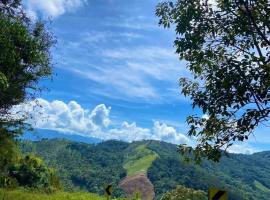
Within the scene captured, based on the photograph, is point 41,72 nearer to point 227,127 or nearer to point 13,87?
point 13,87

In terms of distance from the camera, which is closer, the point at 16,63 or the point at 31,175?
the point at 16,63

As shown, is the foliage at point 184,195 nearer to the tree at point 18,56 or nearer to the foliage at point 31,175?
the tree at point 18,56

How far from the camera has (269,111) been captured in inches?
502

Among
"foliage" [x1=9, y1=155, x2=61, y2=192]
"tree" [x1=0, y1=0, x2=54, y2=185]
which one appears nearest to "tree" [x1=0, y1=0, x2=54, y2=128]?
"tree" [x1=0, y1=0, x2=54, y2=185]

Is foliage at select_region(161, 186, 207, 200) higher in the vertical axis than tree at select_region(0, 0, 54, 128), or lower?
lower

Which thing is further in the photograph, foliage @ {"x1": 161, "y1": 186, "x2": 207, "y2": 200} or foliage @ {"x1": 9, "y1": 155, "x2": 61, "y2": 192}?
foliage @ {"x1": 9, "y1": 155, "x2": 61, "y2": 192}

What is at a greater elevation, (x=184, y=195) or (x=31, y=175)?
(x=31, y=175)

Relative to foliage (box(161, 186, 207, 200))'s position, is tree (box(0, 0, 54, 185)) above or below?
above

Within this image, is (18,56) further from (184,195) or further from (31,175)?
(31,175)

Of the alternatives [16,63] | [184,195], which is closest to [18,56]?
[16,63]

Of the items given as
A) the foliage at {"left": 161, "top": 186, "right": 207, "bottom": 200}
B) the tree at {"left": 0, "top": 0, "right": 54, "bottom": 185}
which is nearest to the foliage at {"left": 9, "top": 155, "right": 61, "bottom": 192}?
the tree at {"left": 0, "top": 0, "right": 54, "bottom": 185}

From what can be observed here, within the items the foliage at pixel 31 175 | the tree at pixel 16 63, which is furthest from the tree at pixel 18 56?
the foliage at pixel 31 175

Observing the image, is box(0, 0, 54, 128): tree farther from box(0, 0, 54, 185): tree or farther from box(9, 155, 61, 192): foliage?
box(9, 155, 61, 192): foliage

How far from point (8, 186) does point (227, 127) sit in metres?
40.2
